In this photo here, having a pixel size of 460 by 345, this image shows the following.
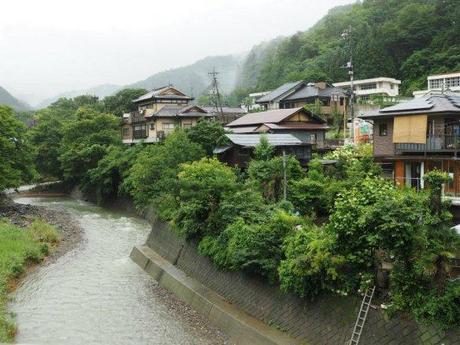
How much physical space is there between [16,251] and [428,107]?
69.6 feet

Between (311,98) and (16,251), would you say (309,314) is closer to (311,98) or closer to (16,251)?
(16,251)

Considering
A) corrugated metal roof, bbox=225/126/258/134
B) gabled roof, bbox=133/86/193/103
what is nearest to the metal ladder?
corrugated metal roof, bbox=225/126/258/134

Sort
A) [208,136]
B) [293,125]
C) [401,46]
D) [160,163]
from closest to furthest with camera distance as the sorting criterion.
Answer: [160,163] < [208,136] < [293,125] < [401,46]

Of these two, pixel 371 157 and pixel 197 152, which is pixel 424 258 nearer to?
pixel 371 157

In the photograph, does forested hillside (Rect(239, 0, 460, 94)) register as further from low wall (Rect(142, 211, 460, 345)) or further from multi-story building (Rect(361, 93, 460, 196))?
low wall (Rect(142, 211, 460, 345))

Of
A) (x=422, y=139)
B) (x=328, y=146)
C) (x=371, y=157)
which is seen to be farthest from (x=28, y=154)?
(x=422, y=139)

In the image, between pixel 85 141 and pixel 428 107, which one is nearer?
pixel 428 107

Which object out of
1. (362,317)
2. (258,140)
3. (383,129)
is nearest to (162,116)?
(258,140)

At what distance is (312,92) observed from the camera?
53.4 meters

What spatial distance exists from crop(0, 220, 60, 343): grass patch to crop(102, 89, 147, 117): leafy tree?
3468cm

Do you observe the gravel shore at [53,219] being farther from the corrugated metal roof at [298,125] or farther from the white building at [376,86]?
the white building at [376,86]

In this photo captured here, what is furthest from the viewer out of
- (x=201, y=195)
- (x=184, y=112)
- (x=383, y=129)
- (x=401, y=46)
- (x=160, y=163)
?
(x=401, y=46)

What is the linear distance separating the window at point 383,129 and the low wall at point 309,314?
1074 cm

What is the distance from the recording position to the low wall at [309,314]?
35.1 ft
